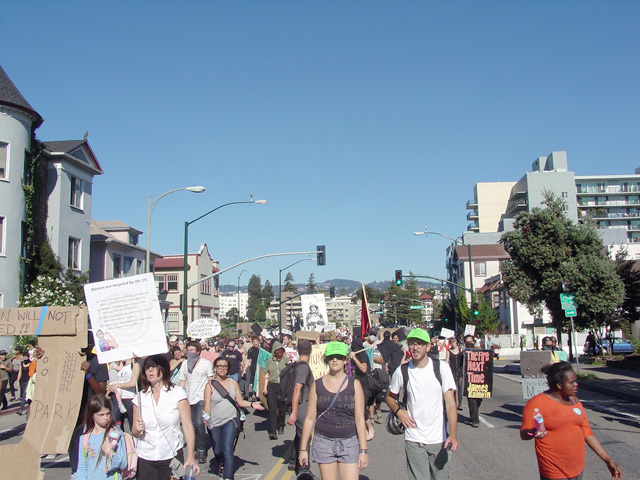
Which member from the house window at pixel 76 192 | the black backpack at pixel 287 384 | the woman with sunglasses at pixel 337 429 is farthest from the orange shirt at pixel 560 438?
the house window at pixel 76 192

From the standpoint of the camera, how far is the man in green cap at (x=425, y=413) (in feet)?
18.8

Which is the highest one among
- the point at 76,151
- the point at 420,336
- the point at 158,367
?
the point at 76,151

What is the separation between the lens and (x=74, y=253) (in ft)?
104

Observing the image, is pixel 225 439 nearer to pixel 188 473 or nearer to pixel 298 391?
pixel 298 391

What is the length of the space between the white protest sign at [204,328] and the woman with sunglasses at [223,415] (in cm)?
800

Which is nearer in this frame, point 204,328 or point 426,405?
point 426,405

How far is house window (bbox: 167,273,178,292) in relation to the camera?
202ft

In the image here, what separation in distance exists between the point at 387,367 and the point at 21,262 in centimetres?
2030

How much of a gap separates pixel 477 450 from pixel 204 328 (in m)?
8.45

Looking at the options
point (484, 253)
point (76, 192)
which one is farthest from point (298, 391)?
point (484, 253)

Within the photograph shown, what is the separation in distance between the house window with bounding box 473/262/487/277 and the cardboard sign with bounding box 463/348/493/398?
200 ft

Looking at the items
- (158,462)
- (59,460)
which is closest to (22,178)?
(59,460)

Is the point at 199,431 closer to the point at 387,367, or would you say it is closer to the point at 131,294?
the point at 131,294

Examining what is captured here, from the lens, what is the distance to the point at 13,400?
19.1 metres
